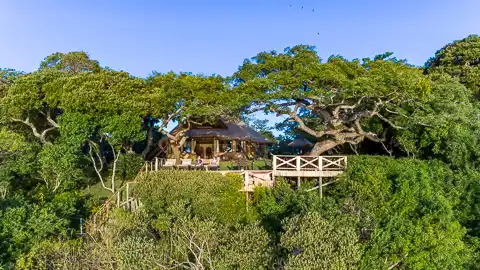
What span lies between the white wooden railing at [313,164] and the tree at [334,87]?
234cm

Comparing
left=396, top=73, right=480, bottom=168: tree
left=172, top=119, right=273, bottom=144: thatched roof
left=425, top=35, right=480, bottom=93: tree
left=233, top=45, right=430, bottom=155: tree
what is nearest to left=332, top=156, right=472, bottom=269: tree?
left=396, top=73, right=480, bottom=168: tree

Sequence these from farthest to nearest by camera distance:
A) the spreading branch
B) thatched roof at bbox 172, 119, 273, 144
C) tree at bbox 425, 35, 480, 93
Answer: thatched roof at bbox 172, 119, 273, 144 < the spreading branch < tree at bbox 425, 35, 480, 93

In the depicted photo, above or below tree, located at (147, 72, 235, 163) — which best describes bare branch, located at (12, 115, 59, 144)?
below

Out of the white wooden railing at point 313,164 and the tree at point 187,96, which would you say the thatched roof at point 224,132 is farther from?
the white wooden railing at point 313,164

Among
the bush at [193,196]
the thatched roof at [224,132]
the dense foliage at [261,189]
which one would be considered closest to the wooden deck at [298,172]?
the dense foliage at [261,189]

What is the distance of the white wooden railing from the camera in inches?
495

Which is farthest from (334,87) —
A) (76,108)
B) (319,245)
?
(76,108)

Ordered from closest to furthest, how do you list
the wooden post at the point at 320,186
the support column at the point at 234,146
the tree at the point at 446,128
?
1. the wooden post at the point at 320,186
2. the tree at the point at 446,128
3. the support column at the point at 234,146

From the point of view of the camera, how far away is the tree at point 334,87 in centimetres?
1321

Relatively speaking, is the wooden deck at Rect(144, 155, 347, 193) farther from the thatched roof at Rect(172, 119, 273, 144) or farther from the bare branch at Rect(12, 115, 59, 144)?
the bare branch at Rect(12, 115, 59, 144)

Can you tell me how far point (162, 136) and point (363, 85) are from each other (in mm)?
15333

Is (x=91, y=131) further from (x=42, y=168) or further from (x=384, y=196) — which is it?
(x=384, y=196)

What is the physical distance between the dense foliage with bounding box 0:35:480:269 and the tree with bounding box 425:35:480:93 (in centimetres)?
9

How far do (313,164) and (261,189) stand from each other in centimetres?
249
